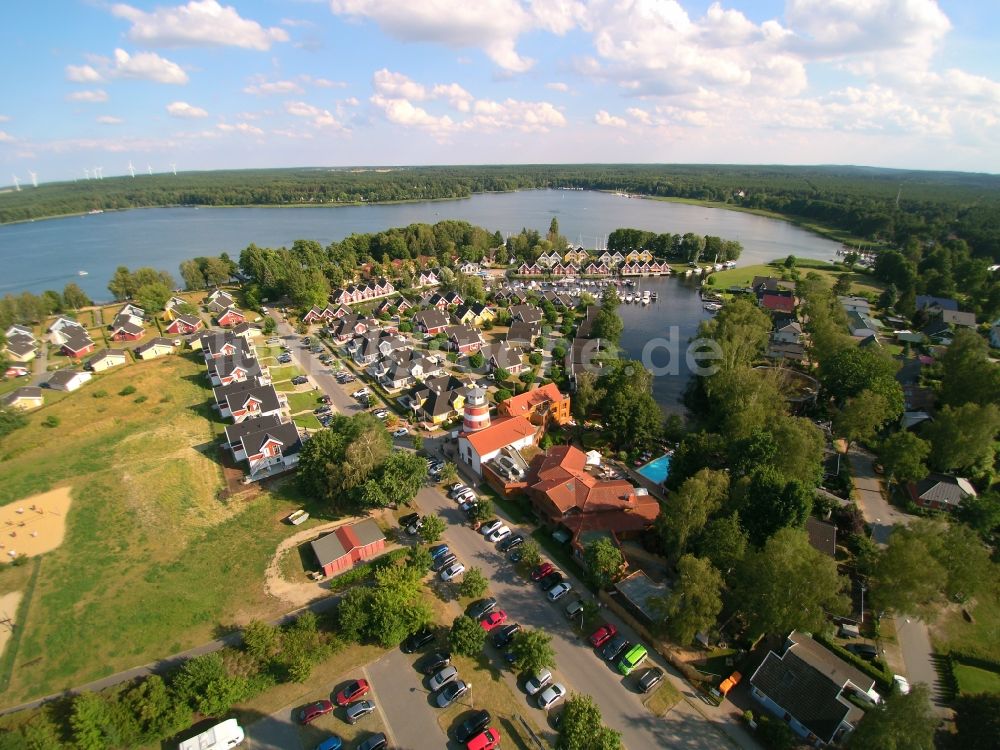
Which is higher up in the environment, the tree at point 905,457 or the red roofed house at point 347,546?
the tree at point 905,457

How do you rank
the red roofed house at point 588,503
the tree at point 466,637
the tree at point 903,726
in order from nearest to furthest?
the tree at point 903,726
the tree at point 466,637
the red roofed house at point 588,503

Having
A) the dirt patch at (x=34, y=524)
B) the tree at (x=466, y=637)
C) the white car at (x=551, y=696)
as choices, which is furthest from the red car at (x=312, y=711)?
the dirt patch at (x=34, y=524)

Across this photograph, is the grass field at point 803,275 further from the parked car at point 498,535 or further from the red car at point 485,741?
the red car at point 485,741

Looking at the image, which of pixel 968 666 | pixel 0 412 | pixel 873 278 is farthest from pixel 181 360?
pixel 873 278

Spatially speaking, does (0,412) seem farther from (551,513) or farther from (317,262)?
(317,262)

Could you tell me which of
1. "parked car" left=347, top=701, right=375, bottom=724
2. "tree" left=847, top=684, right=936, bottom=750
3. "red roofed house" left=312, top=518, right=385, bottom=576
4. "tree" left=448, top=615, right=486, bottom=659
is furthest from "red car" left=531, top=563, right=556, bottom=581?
"tree" left=847, top=684, right=936, bottom=750

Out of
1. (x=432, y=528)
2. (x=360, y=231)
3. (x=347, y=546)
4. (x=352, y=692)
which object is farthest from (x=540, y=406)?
(x=360, y=231)

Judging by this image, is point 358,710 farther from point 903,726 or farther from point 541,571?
point 903,726
